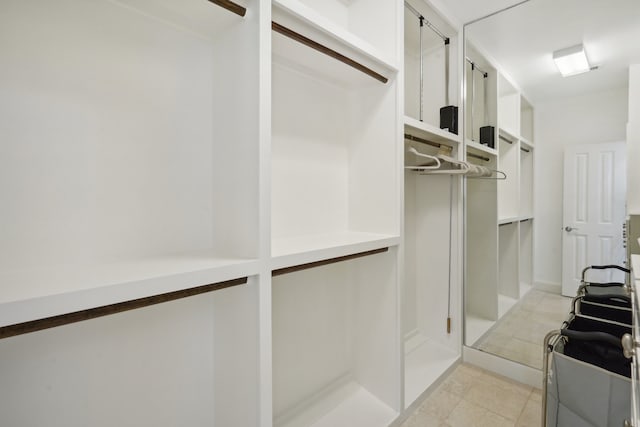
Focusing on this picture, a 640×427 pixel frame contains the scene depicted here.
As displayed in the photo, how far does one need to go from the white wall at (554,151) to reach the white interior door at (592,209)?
41mm

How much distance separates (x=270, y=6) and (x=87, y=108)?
0.65 metres

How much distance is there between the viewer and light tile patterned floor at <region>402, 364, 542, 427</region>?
5.45 feet

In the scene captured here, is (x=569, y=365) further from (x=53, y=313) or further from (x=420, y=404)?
(x=53, y=313)

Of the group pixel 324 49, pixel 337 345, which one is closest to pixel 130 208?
pixel 324 49

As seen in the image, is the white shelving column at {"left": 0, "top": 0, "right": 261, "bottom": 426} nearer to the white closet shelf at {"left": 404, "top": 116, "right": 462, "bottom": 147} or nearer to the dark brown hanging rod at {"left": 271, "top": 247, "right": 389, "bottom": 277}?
the dark brown hanging rod at {"left": 271, "top": 247, "right": 389, "bottom": 277}

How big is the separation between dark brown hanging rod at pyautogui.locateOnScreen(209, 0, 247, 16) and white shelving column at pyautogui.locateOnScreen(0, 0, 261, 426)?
0.02 meters

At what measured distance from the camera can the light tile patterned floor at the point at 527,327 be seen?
200cm

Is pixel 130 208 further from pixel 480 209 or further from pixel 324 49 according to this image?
pixel 480 209

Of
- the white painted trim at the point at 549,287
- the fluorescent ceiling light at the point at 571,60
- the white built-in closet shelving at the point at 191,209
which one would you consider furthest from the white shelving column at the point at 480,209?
the white built-in closet shelving at the point at 191,209

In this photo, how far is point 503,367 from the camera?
2088 mm

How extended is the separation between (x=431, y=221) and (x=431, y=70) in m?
1.16

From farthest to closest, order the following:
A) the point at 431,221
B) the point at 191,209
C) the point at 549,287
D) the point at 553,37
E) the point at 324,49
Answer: the point at 431,221 → the point at 549,287 → the point at 553,37 → the point at 324,49 → the point at 191,209

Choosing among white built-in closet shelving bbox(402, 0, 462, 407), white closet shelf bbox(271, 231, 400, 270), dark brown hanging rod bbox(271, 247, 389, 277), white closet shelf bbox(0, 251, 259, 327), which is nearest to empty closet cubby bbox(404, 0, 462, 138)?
white built-in closet shelving bbox(402, 0, 462, 407)

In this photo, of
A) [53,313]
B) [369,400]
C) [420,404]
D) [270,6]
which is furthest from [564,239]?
[53,313]
